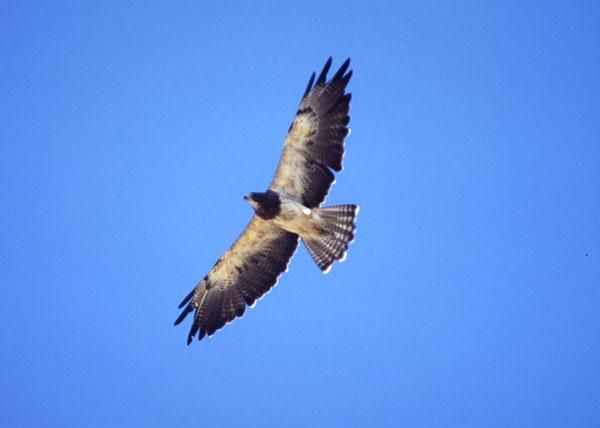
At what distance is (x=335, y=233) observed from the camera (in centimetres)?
1228

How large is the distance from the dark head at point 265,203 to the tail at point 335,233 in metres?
0.53

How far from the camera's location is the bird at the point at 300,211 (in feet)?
39.8

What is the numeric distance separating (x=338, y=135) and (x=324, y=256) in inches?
65.1

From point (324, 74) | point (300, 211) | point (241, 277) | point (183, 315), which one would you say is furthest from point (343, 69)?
point (183, 315)

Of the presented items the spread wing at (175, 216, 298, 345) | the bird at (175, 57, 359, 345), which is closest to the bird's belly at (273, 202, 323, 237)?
the bird at (175, 57, 359, 345)

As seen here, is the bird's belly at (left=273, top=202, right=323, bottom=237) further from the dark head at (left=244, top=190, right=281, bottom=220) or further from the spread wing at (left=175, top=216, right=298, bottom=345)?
the spread wing at (left=175, top=216, right=298, bottom=345)

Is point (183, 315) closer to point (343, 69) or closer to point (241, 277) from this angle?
point (241, 277)

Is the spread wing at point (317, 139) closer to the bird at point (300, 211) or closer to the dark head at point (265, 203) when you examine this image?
the bird at point (300, 211)

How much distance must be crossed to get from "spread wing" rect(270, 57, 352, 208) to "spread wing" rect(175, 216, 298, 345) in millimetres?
768

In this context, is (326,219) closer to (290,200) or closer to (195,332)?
(290,200)

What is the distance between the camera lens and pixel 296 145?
12.3 meters

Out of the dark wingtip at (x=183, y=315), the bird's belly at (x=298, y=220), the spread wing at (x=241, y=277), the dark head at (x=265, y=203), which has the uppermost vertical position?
the bird's belly at (x=298, y=220)

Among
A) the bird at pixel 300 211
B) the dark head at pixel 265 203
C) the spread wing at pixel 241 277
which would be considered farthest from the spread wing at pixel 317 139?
the spread wing at pixel 241 277

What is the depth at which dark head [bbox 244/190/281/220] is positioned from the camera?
12.1 metres
